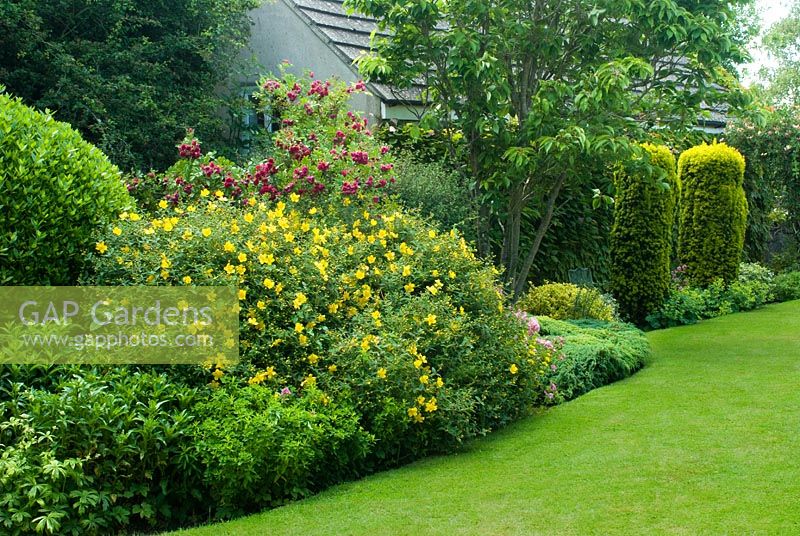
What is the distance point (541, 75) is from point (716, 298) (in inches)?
196

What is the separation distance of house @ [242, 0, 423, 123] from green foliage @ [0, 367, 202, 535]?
685 centimetres

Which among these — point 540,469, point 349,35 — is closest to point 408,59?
point 349,35

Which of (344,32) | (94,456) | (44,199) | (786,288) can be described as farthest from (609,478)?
(786,288)

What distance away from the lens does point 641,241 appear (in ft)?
41.2

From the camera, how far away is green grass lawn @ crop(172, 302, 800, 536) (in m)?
4.71

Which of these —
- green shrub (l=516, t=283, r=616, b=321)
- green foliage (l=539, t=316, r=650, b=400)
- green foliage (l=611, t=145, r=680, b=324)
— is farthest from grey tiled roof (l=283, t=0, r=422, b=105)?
green foliage (l=539, t=316, r=650, b=400)

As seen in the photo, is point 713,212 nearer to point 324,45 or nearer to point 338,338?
point 324,45

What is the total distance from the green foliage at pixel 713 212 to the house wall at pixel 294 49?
5567 millimetres

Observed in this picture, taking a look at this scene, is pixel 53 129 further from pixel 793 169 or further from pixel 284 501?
pixel 793 169

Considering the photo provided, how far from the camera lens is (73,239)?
6.30m

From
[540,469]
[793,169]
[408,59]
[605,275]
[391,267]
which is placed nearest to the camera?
[540,469]

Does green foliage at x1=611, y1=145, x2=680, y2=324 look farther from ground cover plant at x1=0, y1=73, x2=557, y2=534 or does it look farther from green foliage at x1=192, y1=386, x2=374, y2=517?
green foliage at x1=192, y1=386, x2=374, y2=517

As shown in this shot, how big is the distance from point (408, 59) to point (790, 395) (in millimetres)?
Answer: 5968

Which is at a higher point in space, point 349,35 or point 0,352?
point 349,35
